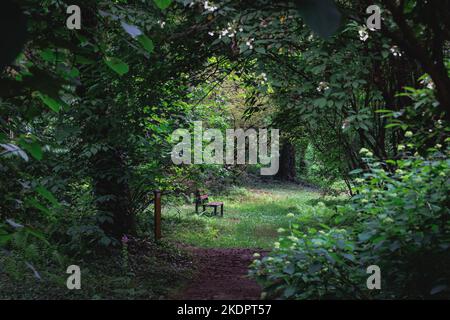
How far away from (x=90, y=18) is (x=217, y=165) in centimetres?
614

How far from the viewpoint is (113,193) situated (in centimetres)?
740

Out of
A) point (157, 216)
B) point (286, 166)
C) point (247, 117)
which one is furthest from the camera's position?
point (286, 166)

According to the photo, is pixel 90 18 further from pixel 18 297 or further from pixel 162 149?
pixel 18 297

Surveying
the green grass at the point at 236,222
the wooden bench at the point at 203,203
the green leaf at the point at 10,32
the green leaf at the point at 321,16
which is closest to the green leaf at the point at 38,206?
the green leaf at the point at 10,32

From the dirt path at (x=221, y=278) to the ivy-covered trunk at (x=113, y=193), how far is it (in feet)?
4.55

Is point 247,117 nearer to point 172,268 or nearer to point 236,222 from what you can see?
point 172,268

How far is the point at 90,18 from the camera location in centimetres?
643

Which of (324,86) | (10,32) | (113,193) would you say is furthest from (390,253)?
(113,193)

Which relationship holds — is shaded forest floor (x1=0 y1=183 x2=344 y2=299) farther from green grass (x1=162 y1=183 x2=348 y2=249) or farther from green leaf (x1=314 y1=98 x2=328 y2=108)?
green leaf (x1=314 y1=98 x2=328 y2=108)

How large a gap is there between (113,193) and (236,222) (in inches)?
254


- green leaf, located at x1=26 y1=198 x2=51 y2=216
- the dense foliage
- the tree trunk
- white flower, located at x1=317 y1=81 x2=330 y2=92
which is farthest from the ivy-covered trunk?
the tree trunk

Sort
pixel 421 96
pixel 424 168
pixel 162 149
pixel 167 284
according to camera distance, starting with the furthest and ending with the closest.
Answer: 1. pixel 162 149
2. pixel 167 284
3. pixel 424 168
4. pixel 421 96

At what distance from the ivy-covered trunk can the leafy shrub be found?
3.14 meters
